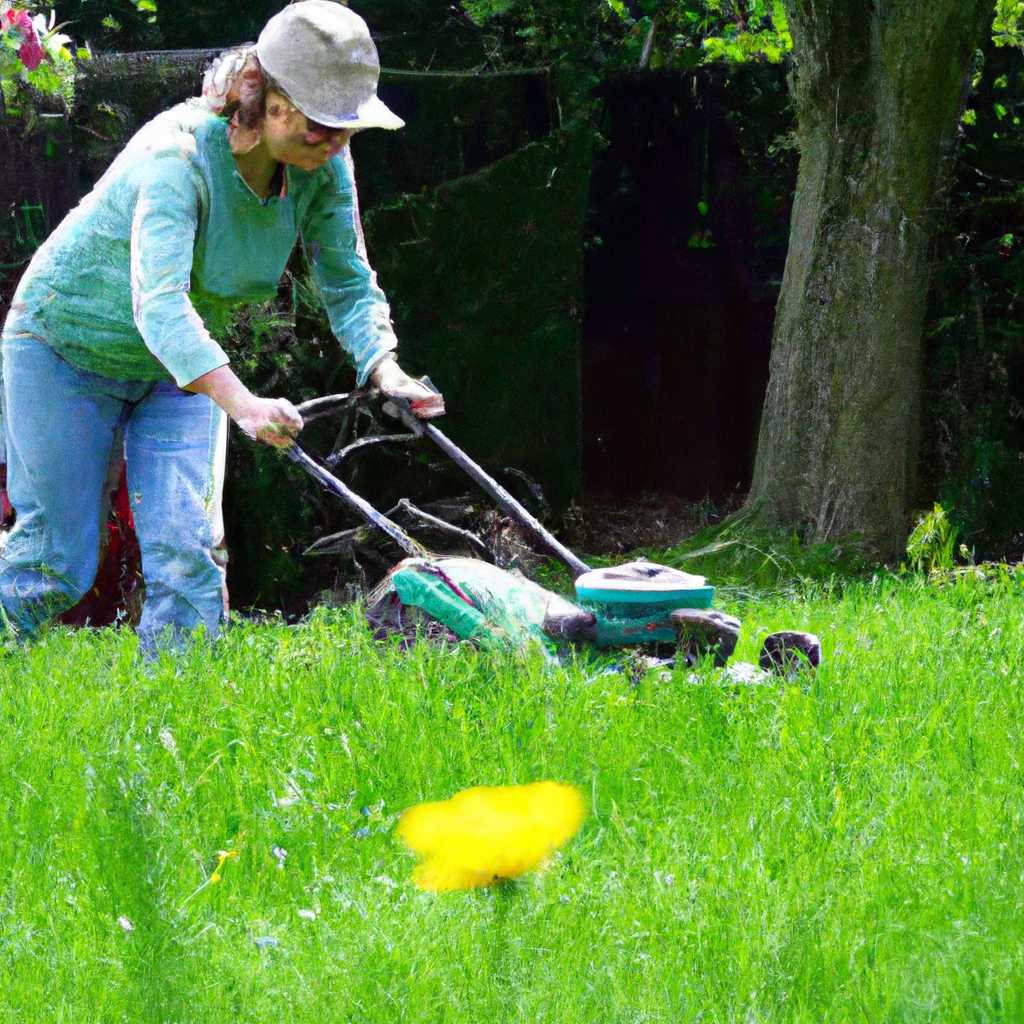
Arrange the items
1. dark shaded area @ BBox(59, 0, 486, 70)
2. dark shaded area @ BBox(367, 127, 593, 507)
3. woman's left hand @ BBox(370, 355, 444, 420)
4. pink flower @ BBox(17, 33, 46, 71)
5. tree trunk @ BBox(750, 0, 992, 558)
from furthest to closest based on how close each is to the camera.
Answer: dark shaded area @ BBox(59, 0, 486, 70) < dark shaded area @ BBox(367, 127, 593, 507) < pink flower @ BBox(17, 33, 46, 71) < tree trunk @ BBox(750, 0, 992, 558) < woman's left hand @ BBox(370, 355, 444, 420)

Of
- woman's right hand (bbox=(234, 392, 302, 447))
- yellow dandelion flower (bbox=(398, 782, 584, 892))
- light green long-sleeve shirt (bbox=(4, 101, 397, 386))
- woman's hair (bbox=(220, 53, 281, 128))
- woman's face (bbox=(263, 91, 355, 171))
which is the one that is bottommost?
yellow dandelion flower (bbox=(398, 782, 584, 892))

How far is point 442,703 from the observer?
3566 mm

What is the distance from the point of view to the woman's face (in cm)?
371

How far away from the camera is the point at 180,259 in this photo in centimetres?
366

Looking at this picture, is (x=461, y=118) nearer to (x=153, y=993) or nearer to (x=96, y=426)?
(x=96, y=426)

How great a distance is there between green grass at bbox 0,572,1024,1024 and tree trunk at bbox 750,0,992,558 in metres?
2.36

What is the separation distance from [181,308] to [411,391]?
741mm

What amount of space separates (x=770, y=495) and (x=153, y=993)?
5053 millimetres

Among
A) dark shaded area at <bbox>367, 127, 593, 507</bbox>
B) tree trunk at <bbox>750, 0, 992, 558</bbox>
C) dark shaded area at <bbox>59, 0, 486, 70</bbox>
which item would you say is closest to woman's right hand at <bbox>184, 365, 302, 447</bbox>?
tree trunk at <bbox>750, 0, 992, 558</bbox>

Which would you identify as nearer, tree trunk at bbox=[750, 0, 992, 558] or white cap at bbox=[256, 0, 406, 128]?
white cap at bbox=[256, 0, 406, 128]

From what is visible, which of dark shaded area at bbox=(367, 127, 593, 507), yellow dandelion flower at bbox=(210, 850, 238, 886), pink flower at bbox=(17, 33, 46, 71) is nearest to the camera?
yellow dandelion flower at bbox=(210, 850, 238, 886)

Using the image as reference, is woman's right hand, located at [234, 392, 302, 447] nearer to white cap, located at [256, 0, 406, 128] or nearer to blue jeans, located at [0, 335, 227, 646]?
blue jeans, located at [0, 335, 227, 646]

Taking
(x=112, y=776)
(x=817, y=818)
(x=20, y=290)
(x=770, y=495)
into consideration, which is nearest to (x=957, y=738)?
(x=817, y=818)

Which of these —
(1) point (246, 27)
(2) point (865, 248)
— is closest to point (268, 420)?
(2) point (865, 248)
